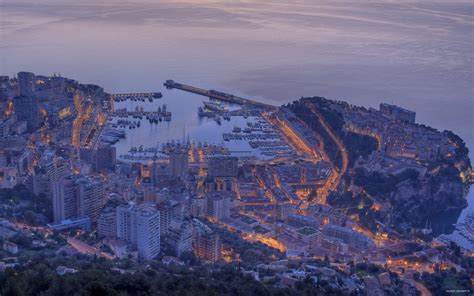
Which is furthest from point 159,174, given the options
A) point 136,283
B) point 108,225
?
point 136,283

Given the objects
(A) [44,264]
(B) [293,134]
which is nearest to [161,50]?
(B) [293,134]

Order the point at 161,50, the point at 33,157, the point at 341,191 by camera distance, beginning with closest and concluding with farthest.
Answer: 1. the point at 341,191
2. the point at 33,157
3. the point at 161,50

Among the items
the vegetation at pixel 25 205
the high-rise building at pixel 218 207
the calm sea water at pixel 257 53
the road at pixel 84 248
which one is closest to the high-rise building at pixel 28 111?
the calm sea water at pixel 257 53

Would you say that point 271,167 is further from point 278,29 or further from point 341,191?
point 278,29

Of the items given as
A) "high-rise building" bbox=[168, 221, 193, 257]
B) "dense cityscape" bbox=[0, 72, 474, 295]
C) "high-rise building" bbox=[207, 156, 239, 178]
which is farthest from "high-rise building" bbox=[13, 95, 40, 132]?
"high-rise building" bbox=[168, 221, 193, 257]

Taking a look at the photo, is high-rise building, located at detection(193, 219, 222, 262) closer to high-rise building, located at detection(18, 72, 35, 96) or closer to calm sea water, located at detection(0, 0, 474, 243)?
calm sea water, located at detection(0, 0, 474, 243)

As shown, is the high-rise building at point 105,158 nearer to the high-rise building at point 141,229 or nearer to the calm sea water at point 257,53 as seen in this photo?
the calm sea water at point 257,53
